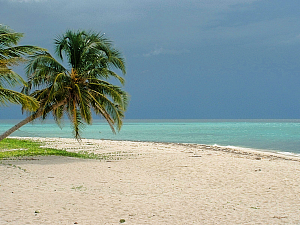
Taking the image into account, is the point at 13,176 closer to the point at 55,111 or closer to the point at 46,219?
the point at 46,219

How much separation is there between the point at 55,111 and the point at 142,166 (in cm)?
554

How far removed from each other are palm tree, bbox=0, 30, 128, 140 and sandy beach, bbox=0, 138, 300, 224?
2.77 meters

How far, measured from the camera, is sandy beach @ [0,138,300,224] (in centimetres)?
584

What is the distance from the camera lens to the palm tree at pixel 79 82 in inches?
542

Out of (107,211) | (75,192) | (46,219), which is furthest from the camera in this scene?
(75,192)

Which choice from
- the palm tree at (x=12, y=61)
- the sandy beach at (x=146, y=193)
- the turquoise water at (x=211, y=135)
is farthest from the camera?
the turquoise water at (x=211, y=135)

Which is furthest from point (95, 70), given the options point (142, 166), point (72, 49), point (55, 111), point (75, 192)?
point (75, 192)

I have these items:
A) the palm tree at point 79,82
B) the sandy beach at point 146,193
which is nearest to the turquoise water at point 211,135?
the palm tree at point 79,82

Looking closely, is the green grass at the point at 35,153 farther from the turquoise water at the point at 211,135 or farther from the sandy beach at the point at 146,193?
the sandy beach at the point at 146,193

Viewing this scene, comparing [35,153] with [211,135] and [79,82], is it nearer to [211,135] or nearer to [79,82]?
[79,82]

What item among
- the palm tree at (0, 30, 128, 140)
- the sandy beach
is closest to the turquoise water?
the palm tree at (0, 30, 128, 140)

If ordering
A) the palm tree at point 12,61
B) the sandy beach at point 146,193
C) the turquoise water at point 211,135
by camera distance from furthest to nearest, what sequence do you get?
the turquoise water at point 211,135 < the palm tree at point 12,61 < the sandy beach at point 146,193

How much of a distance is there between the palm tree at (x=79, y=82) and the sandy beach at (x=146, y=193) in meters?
2.77

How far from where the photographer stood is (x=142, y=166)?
12.7m
